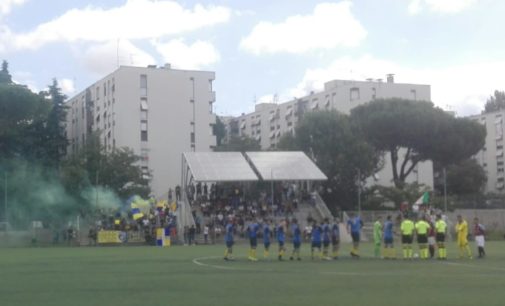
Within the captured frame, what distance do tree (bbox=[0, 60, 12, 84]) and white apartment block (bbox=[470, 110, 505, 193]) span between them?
6981 cm

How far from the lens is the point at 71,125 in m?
106

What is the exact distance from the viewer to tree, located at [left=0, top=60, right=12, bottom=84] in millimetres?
77312

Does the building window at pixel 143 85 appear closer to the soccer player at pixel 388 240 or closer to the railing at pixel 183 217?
the railing at pixel 183 217

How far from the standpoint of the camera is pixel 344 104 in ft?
339

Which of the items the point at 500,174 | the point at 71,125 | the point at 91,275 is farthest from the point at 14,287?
the point at 500,174

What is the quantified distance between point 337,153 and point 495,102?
2319 inches

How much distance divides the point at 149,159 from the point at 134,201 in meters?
22.5

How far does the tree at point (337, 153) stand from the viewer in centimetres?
7456

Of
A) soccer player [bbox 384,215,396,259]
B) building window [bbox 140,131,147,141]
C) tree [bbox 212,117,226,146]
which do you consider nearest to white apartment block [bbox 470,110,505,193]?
tree [bbox 212,117,226,146]

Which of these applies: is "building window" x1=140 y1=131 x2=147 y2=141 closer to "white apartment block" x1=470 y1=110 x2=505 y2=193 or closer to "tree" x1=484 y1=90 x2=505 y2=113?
"white apartment block" x1=470 y1=110 x2=505 y2=193

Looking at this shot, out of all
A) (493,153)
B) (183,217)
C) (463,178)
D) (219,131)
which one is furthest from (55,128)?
(493,153)

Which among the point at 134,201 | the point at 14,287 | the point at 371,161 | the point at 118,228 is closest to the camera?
the point at 14,287

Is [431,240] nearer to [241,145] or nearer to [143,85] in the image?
[143,85]

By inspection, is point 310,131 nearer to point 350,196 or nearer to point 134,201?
point 350,196
